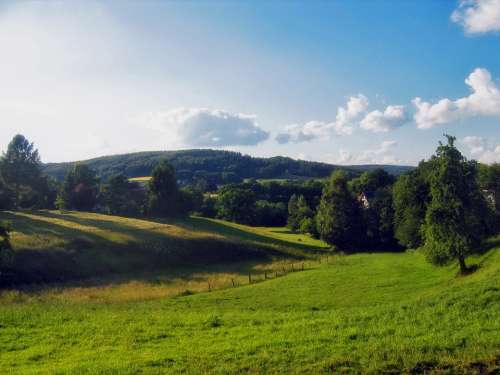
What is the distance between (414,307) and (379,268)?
23.6 metres

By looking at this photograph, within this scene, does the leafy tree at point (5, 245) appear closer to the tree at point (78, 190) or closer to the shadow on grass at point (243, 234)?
the shadow on grass at point (243, 234)

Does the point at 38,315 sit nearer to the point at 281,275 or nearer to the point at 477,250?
the point at 281,275

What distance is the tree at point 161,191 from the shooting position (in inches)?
3086

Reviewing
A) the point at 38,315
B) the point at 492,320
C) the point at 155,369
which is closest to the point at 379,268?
the point at 492,320

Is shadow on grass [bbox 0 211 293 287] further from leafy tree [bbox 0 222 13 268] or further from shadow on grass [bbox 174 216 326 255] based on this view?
leafy tree [bbox 0 222 13 268]

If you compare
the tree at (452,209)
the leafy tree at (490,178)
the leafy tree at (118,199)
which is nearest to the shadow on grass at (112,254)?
the leafy tree at (118,199)

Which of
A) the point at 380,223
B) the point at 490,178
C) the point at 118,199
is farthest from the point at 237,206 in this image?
the point at 490,178

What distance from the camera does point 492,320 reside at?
1279 centimetres

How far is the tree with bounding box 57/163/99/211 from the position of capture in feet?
260

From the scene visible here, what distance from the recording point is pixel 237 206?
9456 cm

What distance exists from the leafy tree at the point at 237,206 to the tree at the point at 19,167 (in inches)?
1541

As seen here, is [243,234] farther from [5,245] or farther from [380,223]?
[5,245]

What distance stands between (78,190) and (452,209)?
68089 mm

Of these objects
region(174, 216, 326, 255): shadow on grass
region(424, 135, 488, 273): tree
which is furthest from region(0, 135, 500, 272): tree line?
region(174, 216, 326, 255): shadow on grass
